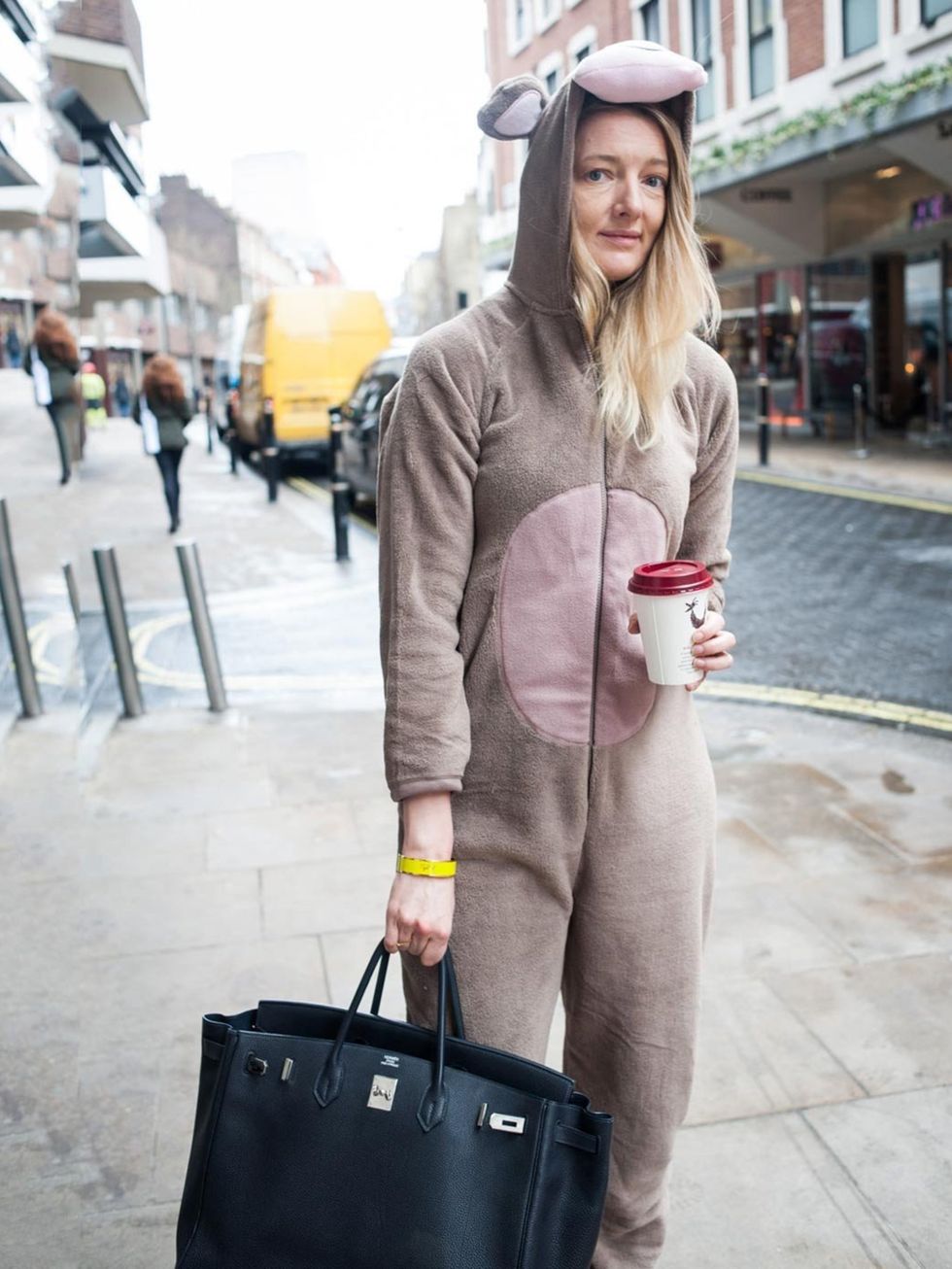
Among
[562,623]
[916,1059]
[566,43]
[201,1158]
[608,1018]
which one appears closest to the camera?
[201,1158]

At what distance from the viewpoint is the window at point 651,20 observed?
11.4 m

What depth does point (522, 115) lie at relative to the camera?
1.77 metres

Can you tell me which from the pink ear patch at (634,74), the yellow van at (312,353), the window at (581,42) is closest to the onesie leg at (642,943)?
the pink ear patch at (634,74)

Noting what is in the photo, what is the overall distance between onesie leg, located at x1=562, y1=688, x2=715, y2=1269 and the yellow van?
15.8 metres

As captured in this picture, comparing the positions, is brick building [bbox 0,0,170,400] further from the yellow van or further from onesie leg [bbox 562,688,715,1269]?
the yellow van

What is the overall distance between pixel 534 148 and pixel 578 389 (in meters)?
0.32

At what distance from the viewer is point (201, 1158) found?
5.01 feet

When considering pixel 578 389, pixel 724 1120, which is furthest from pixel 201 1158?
pixel 724 1120

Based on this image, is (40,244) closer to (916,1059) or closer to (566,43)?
(916,1059)

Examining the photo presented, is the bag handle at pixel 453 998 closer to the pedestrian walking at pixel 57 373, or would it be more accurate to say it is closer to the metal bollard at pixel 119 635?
the metal bollard at pixel 119 635

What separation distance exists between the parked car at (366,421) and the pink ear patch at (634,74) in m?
10.7

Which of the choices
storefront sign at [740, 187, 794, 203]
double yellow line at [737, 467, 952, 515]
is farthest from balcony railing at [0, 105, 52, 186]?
storefront sign at [740, 187, 794, 203]

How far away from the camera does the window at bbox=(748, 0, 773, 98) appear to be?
1432cm

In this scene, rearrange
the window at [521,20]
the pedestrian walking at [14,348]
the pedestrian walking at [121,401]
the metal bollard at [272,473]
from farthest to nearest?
the metal bollard at [272,473] < the pedestrian walking at [121,401] < the window at [521,20] < the pedestrian walking at [14,348]
